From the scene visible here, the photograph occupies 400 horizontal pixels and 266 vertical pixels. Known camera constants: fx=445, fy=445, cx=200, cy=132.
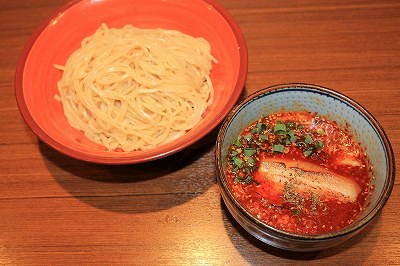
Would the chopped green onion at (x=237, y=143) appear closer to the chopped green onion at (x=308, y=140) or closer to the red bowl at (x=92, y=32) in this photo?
the red bowl at (x=92, y=32)

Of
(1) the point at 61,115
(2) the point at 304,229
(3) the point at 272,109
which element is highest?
(3) the point at 272,109

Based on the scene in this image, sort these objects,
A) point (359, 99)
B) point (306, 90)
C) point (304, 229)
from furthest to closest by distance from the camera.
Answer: point (359, 99), point (306, 90), point (304, 229)

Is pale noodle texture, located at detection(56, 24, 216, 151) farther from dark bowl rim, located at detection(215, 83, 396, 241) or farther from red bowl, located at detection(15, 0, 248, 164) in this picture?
dark bowl rim, located at detection(215, 83, 396, 241)

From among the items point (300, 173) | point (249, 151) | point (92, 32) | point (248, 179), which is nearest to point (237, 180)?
point (248, 179)

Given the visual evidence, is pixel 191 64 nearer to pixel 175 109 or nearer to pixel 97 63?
pixel 175 109

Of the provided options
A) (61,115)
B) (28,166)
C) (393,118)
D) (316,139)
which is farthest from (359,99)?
(28,166)

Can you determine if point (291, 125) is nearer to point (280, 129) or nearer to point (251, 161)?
point (280, 129)
